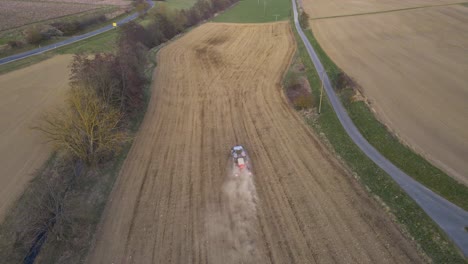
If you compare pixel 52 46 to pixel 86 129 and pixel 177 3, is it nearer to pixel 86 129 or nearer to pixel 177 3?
pixel 86 129

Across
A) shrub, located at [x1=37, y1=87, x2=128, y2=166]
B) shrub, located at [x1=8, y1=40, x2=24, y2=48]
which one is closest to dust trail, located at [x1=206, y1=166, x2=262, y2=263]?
shrub, located at [x1=37, y1=87, x2=128, y2=166]

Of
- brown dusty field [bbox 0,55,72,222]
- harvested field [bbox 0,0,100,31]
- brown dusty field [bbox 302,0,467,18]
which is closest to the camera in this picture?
brown dusty field [bbox 0,55,72,222]

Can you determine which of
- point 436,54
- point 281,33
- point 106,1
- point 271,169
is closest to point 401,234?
point 271,169

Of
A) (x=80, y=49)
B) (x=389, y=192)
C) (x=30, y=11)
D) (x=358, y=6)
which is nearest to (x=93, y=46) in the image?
(x=80, y=49)

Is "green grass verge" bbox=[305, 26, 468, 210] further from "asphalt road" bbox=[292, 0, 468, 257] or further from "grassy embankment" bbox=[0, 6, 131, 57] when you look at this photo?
"grassy embankment" bbox=[0, 6, 131, 57]

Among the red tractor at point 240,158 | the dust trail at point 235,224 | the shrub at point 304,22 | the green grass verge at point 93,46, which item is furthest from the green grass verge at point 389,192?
the green grass verge at point 93,46

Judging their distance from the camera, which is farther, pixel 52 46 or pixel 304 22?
pixel 304 22

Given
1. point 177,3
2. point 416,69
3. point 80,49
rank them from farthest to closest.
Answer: point 177,3 → point 80,49 → point 416,69
